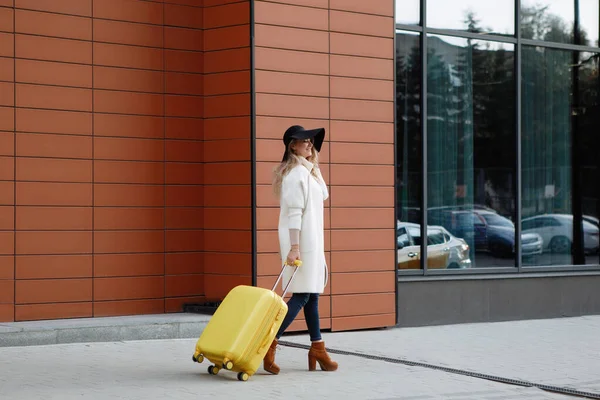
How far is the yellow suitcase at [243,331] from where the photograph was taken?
7.84 meters

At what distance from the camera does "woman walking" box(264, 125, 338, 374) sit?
27.7ft

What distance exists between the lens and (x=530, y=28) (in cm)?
1359

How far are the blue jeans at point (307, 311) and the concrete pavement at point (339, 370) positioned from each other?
337mm

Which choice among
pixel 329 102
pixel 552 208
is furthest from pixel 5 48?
→ pixel 552 208

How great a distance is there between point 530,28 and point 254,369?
288 inches

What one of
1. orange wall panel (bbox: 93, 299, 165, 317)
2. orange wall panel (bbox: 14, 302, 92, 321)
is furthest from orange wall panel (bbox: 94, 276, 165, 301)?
orange wall panel (bbox: 14, 302, 92, 321)

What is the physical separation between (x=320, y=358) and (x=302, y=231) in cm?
101

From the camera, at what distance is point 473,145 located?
13242 mm

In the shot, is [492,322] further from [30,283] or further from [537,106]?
[30,283]

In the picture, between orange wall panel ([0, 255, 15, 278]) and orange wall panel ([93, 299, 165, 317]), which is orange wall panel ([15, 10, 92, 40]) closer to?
orange wall panel ([0, 255, 15, 278])

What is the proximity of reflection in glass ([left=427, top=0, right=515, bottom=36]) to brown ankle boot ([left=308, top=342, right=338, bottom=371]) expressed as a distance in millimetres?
5435

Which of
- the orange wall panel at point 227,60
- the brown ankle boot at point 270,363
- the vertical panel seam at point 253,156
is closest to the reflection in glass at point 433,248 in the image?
the vertical panel seam at point 253,156

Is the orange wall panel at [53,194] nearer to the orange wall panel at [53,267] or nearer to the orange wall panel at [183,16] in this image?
the orange wall panel at [53,267]

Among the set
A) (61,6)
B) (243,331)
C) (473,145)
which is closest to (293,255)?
(243,331)
